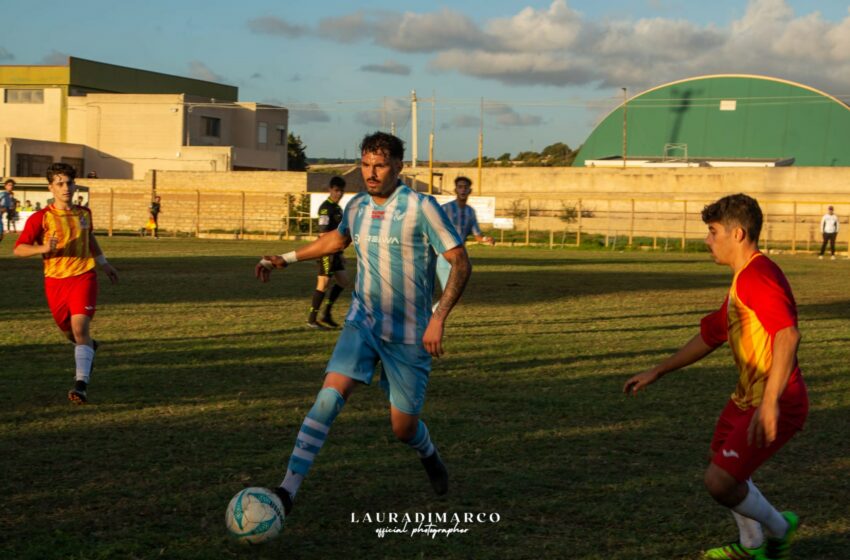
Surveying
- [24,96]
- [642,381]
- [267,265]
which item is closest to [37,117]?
[24,96]

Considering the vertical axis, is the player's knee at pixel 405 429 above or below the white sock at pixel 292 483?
above

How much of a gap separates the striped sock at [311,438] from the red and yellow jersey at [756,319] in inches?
77.2

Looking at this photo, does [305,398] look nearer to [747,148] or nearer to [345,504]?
[345,504]

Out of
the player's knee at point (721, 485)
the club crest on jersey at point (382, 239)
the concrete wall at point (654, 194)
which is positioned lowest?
the player's knee at point (721, 485)

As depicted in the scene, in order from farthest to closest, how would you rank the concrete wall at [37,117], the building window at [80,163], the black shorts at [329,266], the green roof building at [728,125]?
the concrete wall at [37,117] → the green roof building at [728,125] → the building window at [80,163] → the black shorts at [329,266]

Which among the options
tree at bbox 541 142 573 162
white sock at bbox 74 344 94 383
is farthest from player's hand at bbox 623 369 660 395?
tree at bbox 541 142 573 162

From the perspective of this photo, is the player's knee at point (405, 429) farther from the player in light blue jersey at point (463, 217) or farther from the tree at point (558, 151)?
the tree at point (558, 151)

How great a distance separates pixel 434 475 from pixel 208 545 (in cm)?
144

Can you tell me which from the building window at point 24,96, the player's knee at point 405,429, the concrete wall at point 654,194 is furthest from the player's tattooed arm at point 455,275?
the building window at point 24,96

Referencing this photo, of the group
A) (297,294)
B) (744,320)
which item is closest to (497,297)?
(297,294)

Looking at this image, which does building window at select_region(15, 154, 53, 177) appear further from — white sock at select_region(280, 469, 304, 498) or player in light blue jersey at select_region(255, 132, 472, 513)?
white sock at select_region(280, 469, 304, 498)

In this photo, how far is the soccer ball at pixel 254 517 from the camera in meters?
5.02

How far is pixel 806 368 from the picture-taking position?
1159 cm

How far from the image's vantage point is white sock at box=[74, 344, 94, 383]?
879 cm
